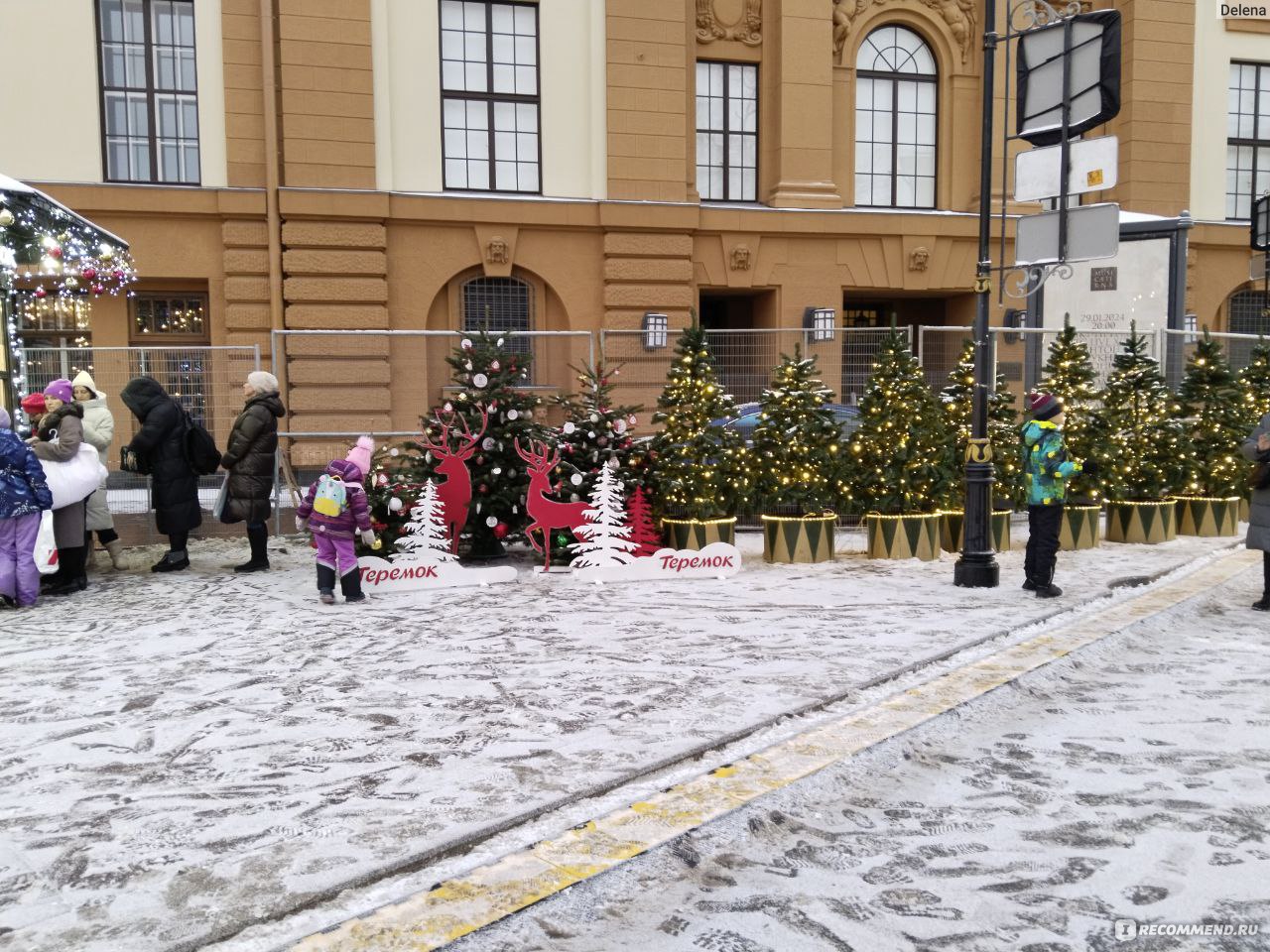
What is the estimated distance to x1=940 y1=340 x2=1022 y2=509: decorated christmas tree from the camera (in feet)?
36.0

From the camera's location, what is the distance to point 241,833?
379 centimetres

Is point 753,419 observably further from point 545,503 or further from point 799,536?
point 545,503

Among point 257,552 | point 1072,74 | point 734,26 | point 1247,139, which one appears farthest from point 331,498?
point 1247,139

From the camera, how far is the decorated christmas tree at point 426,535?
29.4 feet

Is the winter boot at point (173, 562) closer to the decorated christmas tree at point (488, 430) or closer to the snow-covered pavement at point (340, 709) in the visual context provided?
the snow-covered pavement at point (340, 709)

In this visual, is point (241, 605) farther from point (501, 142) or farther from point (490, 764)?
point (501, 142)

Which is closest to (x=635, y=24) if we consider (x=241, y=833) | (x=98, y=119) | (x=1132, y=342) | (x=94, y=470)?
(x=98, y=119)

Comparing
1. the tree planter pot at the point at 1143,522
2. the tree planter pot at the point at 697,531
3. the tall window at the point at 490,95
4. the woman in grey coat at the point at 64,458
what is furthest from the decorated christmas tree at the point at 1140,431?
the woman in grey coat at the point at 64,458

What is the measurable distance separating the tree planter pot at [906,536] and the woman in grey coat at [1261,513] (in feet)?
9.75

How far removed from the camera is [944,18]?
66.0 feet

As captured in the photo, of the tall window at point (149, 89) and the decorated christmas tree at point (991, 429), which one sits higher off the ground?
the tall window at point (149, 89)

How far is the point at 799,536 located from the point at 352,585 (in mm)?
4573

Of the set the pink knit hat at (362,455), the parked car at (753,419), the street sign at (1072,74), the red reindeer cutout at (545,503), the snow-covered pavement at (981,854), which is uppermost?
the street sign at (1072,74)

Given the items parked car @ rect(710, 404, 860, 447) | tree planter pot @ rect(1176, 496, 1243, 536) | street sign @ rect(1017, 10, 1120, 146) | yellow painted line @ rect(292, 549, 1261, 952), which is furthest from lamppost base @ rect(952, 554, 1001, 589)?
tree planter pot @ rect(1176, 496, 1243, 536)
